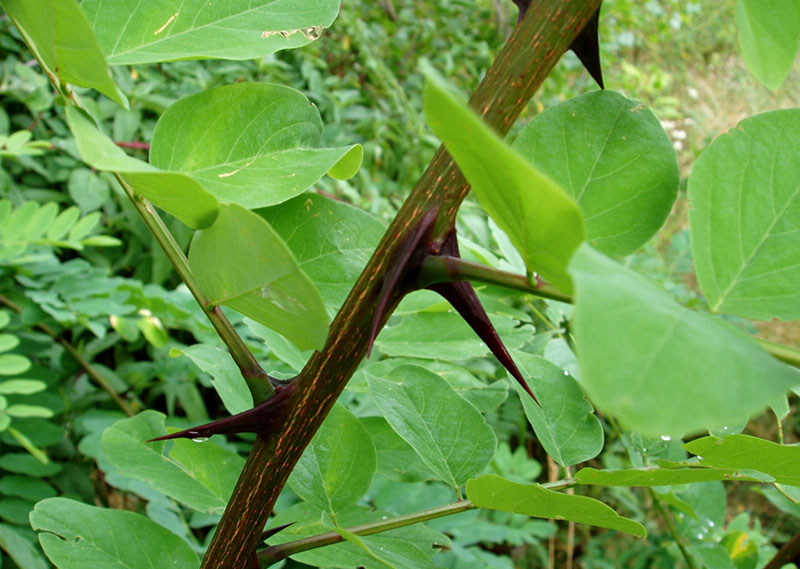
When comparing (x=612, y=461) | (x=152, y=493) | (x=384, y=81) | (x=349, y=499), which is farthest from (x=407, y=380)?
(x=384, y=81)

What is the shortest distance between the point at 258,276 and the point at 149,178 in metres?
0.04

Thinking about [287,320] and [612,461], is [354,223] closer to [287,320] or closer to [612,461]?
[287,320]

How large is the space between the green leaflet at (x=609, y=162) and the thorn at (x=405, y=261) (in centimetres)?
5

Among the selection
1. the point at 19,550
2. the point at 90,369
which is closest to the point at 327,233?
the point at 19,550

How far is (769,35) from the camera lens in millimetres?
255

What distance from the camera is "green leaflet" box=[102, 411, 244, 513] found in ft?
1.26

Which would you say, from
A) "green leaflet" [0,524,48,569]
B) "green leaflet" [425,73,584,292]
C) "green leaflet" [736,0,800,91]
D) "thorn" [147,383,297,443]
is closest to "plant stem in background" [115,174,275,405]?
"thorn" [147,383,297,443]

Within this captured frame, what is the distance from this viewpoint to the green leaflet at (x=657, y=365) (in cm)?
12

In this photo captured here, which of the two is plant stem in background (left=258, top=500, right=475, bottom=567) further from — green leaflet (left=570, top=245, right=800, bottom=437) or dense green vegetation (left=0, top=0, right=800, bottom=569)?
green leaflet (left=570, top=245, right=800, bottom=437)

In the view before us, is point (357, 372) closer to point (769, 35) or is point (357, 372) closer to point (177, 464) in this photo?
point (177, 464)

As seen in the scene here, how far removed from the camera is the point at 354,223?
11.2 inches

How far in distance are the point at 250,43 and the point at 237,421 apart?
0.14 m

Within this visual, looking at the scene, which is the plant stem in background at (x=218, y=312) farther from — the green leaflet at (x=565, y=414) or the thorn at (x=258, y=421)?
the green leaflet at (x=565, y=414)

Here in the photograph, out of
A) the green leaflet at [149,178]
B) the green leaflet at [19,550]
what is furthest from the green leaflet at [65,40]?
the green leaflet at [19,550]
